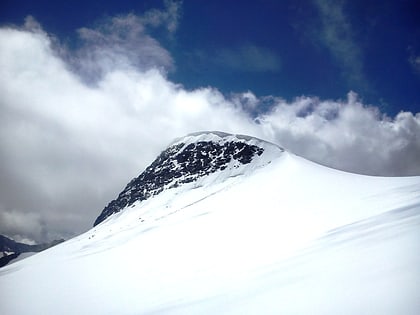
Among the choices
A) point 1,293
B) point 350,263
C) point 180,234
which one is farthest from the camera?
point 180,234

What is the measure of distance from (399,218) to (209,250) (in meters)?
7.17

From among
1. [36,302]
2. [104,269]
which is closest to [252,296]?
[36,302]

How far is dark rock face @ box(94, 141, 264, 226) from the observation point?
5872cm

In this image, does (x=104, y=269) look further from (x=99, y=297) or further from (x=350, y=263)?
(x=350, y=263)

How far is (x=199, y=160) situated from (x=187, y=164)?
3.51 meters

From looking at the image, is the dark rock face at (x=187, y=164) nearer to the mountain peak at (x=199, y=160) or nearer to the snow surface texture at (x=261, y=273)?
the mountain peak at (x=199, y=160)

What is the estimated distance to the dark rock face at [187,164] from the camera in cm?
5872

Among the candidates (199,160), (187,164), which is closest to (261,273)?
(199,160)

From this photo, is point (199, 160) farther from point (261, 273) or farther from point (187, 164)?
point (261, 273)

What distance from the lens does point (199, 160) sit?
65.5 meters

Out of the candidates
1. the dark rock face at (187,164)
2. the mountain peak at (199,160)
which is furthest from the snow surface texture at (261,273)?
the dark rock face at (187,164)

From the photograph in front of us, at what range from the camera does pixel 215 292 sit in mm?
6090

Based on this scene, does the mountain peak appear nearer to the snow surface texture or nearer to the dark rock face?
the dark rock face

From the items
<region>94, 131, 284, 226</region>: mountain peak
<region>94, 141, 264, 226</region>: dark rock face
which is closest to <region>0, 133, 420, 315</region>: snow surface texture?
<region>94, 131, 284, 226</region>: mountain peak
